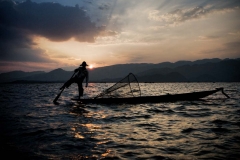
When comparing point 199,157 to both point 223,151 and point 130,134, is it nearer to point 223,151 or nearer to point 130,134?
point 223,151

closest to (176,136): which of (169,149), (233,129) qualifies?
(169,149)

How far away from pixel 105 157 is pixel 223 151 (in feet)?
11.6

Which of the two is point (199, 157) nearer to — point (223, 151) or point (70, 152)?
point (223, 151)

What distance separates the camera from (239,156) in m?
4.83

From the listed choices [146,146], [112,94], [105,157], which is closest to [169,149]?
[146,146]

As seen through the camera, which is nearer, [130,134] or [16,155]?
[16,155]

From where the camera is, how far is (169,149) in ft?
17.5

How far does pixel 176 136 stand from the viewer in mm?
6699

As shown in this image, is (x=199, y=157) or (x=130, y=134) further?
(x=130, y=134)

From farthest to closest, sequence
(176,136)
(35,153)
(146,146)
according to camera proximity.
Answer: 1. (176,136)
2. (146,146)
3. (35,153)

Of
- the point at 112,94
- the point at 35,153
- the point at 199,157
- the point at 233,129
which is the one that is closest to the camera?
the point at 199,157

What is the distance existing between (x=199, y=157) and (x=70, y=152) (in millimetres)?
3686

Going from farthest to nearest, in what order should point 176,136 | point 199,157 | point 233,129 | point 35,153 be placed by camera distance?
1. point 233,129
2. point 176,136
3. point 35,153
4. point 199,157

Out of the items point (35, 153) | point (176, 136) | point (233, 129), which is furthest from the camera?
point (233, 129)
